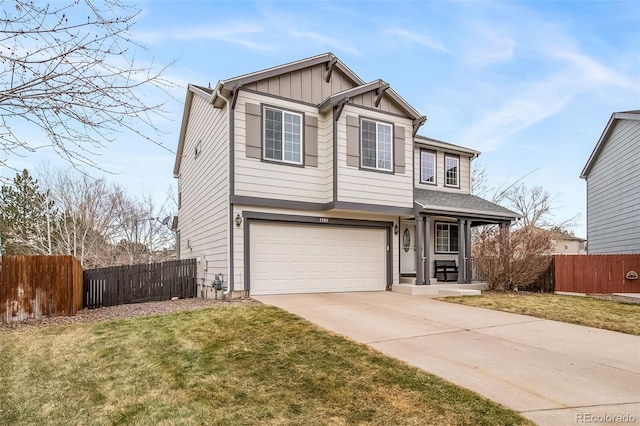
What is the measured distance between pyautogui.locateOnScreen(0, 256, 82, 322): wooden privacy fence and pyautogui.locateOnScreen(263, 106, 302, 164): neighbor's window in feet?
19.1

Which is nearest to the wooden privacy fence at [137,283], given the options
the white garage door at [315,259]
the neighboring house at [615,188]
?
the white garage door at [315,259]

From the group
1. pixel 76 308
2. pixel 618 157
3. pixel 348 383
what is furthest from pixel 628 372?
pixel 618 157

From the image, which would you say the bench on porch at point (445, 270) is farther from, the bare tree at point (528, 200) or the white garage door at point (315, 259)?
the bare tree at point (528, 200)

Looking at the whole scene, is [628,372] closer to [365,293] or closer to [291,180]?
[365,293]

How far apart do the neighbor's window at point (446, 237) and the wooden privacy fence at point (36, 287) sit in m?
12.3

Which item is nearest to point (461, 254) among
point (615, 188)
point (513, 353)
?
point (513, 353)

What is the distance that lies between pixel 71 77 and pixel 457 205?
12.9 m

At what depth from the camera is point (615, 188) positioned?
1680cm

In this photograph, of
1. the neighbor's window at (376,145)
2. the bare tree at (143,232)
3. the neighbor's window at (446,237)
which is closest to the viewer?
the neighbor's window at (376,145)

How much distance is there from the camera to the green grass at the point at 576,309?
7.71m

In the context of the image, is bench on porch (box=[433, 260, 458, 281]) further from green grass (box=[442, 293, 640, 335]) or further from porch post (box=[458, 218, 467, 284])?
green grass (box=[442, 293, 640, 335])

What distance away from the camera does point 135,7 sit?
10.5 ft

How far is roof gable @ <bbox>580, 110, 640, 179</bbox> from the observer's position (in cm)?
1490

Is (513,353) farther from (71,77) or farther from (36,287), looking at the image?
(36,287)
